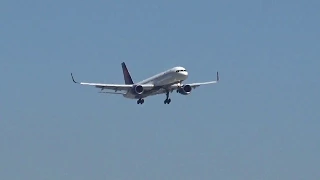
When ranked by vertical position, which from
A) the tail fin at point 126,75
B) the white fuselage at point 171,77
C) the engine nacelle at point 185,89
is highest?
the tail fin at point 126,75

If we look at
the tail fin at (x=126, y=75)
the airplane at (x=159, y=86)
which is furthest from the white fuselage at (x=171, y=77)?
the tail fin at (x=126, y=75)

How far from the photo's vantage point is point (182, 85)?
507 ft

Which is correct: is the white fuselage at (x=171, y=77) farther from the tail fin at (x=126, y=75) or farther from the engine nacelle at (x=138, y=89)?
the tail fin at (x=126, y=75)

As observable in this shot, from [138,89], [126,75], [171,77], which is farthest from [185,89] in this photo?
[126,75]

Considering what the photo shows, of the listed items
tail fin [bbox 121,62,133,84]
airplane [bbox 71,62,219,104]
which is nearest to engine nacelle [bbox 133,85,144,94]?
airplane [bbox 71,62,219,104]

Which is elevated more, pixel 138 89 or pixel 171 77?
pixel 171 77

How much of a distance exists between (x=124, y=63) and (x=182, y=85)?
3212 centimetres

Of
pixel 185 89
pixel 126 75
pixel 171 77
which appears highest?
pixel 126 75

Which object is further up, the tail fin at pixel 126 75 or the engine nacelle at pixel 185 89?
the tail fin at pixel 126 75

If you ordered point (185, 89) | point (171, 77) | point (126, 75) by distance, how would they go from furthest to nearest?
point (126, 75)
point (185, 89)
point (171, 77)

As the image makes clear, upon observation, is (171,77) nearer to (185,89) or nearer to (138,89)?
(185,89)

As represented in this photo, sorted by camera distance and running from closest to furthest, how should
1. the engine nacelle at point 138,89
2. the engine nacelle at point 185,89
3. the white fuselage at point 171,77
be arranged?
1. the white fuselage at point 171,77
2. the engine nacelle at point 185,89
3. the engine nacelle at point 138,89

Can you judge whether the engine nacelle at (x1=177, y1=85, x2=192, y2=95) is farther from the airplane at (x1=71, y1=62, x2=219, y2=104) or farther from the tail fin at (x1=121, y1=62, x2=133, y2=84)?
the tail fin at (x1=121, y1=62, x2=133, y2=84)

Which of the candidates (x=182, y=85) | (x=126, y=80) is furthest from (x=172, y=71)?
(x=126, y=80)
